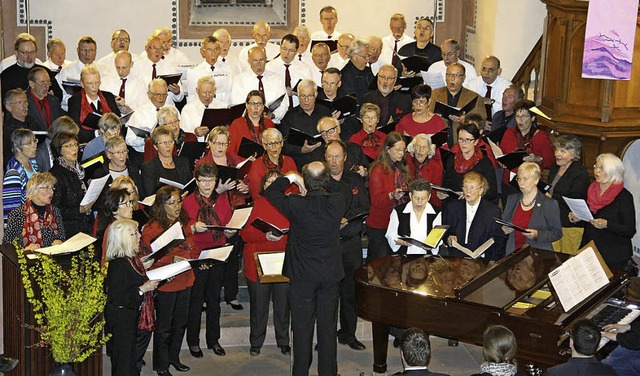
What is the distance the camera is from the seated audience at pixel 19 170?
8.23 meters

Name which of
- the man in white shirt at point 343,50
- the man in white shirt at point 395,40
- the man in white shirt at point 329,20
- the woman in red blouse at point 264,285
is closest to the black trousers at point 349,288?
the woman in red blouse at point 264,285

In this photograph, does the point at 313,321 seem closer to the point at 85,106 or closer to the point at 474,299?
the point at 474,299

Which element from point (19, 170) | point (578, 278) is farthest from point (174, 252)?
point (578, 278)

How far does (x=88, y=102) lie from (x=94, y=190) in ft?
6.51

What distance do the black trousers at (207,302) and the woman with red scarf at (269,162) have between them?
0.68 m

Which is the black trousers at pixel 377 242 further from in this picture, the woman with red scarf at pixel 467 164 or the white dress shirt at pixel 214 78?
the white dress shirt at pixel 214 78

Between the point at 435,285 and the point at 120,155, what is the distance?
2.66m

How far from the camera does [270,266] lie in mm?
7812

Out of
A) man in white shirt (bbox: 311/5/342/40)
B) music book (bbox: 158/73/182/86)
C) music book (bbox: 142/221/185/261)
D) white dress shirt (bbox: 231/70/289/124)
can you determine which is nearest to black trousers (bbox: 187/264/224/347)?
music book (bbox: 142/221/185/261)

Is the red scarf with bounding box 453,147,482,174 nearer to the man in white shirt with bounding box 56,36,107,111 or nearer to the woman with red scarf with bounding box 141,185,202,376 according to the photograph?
the woman with red scarf with bounding box 141,185,202,376

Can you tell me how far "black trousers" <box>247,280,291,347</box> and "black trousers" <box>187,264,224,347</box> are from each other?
250 mm

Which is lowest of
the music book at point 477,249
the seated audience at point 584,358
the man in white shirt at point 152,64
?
the seated audience at point 584,358

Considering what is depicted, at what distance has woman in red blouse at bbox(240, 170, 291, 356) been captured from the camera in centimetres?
825

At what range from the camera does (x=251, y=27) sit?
13844 millimetres
